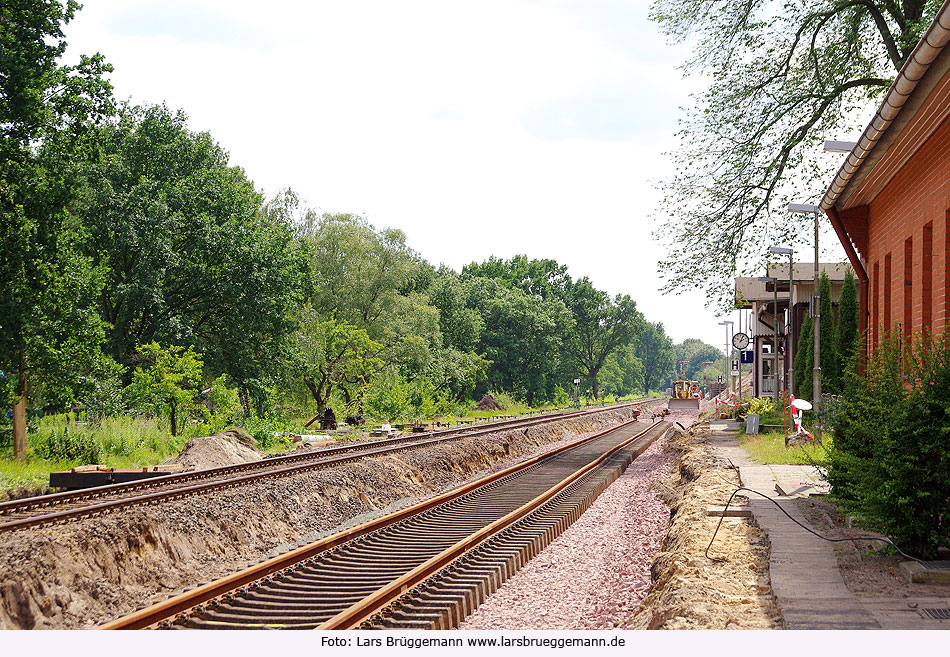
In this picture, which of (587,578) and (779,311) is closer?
(587,578)

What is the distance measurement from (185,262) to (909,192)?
30.8m

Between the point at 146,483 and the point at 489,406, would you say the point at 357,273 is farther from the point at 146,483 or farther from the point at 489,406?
the point at 146,483

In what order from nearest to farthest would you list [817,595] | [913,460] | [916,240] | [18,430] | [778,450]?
[817,595] < [913,460] < [916,240] < [778,450] < [18,430]

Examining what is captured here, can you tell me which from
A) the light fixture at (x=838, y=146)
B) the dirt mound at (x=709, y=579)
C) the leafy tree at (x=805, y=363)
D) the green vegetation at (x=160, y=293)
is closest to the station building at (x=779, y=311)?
the leafy tree at (x=805, y=363)

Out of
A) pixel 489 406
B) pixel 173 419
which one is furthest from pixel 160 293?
→ pixel 489 406

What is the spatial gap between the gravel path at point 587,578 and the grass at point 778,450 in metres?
3.30

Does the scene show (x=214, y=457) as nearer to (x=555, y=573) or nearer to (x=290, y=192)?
(x=555, y=573)

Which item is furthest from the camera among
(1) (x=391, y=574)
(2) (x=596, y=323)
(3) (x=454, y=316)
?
(2) (x=596, y=323)

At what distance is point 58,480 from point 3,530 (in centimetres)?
630

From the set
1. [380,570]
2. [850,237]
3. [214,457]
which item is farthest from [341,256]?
[380,570]

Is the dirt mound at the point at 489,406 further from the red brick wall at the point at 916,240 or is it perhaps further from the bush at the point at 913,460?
the bush at the point at 913,460

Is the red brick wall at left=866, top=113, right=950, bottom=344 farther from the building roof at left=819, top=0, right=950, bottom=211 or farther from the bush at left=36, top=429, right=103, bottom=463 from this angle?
the bush at left=36, top=429, right=103, bottom=463

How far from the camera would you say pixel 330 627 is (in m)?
6.83

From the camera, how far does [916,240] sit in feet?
35.7
